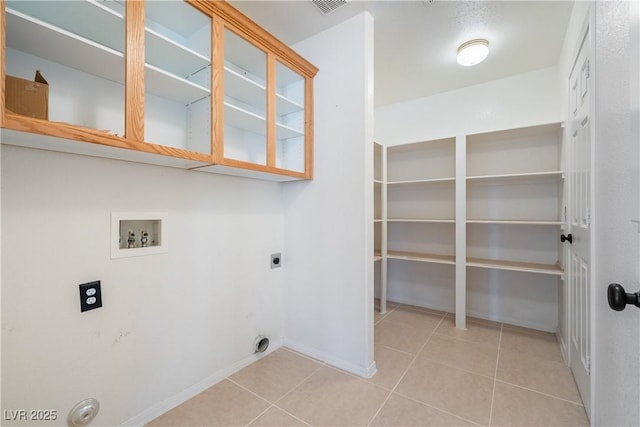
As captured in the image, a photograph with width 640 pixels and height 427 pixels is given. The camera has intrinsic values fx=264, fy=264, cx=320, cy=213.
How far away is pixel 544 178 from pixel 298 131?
2316 mm

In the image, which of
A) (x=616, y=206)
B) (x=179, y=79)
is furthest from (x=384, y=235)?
(x=179, y=79)

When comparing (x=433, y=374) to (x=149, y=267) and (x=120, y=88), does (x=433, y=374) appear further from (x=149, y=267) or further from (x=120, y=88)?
(x=120, y=88)

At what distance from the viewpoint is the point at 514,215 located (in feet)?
8.64

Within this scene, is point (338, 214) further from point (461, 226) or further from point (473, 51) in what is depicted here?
point (473, 51)

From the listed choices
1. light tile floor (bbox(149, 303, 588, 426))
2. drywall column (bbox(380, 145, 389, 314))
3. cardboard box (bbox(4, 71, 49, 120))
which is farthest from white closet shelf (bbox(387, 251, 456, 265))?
cardboard box (bbox(4, 71, 49, 120))

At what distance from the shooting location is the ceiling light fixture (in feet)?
6.95

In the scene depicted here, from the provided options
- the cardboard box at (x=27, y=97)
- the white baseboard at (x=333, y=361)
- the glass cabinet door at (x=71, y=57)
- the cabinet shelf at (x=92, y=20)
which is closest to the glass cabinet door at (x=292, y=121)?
the cabinet shelf at (x=92, y=20)

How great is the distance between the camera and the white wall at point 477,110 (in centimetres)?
253

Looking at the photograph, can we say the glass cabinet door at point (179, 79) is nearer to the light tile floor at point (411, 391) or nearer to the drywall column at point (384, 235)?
the light tile floor at point (411, 391)

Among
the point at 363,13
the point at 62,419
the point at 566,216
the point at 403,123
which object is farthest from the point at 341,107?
the point at 62,419

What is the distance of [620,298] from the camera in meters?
0.69

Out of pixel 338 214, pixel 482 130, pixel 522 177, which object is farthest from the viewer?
pixel 482 130

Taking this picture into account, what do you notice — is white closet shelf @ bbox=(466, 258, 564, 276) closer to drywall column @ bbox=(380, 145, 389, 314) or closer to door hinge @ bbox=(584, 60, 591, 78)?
drywall column @ bbox=(380, 145, 389, 314)

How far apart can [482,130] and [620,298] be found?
2536 millimetres
